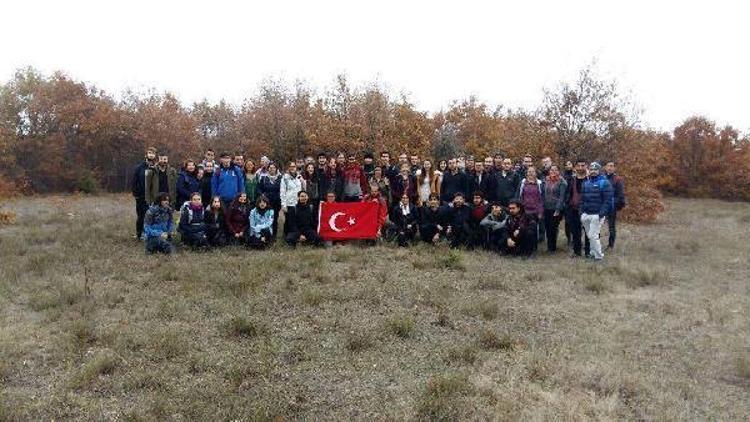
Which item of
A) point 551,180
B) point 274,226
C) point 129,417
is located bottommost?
point 129,417

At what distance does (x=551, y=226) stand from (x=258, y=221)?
645 centimetres

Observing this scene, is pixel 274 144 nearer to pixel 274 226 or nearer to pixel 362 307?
pixel 274 226

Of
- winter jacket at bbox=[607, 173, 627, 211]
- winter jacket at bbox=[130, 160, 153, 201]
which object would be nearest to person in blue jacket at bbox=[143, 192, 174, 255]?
winter jacket at bbox=[130, 160, 153, 201]

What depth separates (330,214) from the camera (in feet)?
43.7

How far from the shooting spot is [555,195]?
12.5 meters

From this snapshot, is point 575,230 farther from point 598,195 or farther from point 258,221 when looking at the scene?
point 258,221

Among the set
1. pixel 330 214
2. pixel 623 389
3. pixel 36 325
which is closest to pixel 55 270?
pixel 36 325

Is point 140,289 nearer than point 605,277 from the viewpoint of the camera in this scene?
Yes

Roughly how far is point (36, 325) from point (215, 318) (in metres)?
2.24

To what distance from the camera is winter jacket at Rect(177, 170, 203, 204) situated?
→ 13.1 metres

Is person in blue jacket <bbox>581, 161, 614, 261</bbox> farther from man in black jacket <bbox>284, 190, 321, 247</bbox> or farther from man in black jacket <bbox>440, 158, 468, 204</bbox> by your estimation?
man in black jacket <bbox>284, 190, 321, 247</bbox>

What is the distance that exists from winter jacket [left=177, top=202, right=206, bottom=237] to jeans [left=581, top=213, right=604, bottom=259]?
8.00m

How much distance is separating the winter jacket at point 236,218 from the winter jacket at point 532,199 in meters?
6.08

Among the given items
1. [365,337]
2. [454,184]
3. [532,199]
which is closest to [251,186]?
[454,184]
